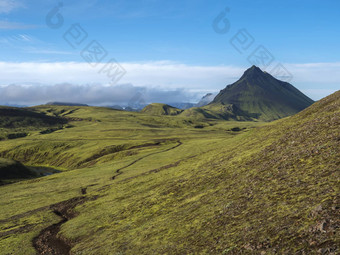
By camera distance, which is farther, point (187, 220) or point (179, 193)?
point (179, 193)

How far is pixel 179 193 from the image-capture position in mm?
50719

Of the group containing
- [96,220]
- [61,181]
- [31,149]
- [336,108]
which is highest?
[31,149]

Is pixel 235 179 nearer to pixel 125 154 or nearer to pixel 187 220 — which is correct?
pixel 187 220

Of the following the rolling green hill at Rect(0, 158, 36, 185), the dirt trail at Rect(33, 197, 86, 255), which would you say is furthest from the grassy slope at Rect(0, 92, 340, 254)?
the rolling green hill at Rect(0, 158, 36, 185)

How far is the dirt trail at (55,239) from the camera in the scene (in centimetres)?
4094

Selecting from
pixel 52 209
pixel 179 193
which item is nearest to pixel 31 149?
pixel 52 209

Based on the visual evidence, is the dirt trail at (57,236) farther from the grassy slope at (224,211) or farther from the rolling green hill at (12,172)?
the rolling green hill at (12,172)

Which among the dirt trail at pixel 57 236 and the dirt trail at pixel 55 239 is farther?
the dirt trail at pixel 57 236

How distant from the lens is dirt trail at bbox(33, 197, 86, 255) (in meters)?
40.9

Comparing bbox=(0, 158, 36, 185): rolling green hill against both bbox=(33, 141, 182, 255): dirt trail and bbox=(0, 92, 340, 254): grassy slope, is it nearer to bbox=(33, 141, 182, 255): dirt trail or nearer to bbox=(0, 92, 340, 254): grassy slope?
bbox=(0, 92, 340, 254): grassy slope

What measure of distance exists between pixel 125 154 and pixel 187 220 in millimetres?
110716

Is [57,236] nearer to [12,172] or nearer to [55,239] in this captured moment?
[55,239]

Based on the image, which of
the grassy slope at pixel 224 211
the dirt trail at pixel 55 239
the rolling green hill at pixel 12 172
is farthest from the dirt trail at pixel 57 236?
the rolling green hill at pixel 12 172

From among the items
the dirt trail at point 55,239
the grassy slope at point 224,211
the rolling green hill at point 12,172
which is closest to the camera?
the grassy slope at point 224,211
